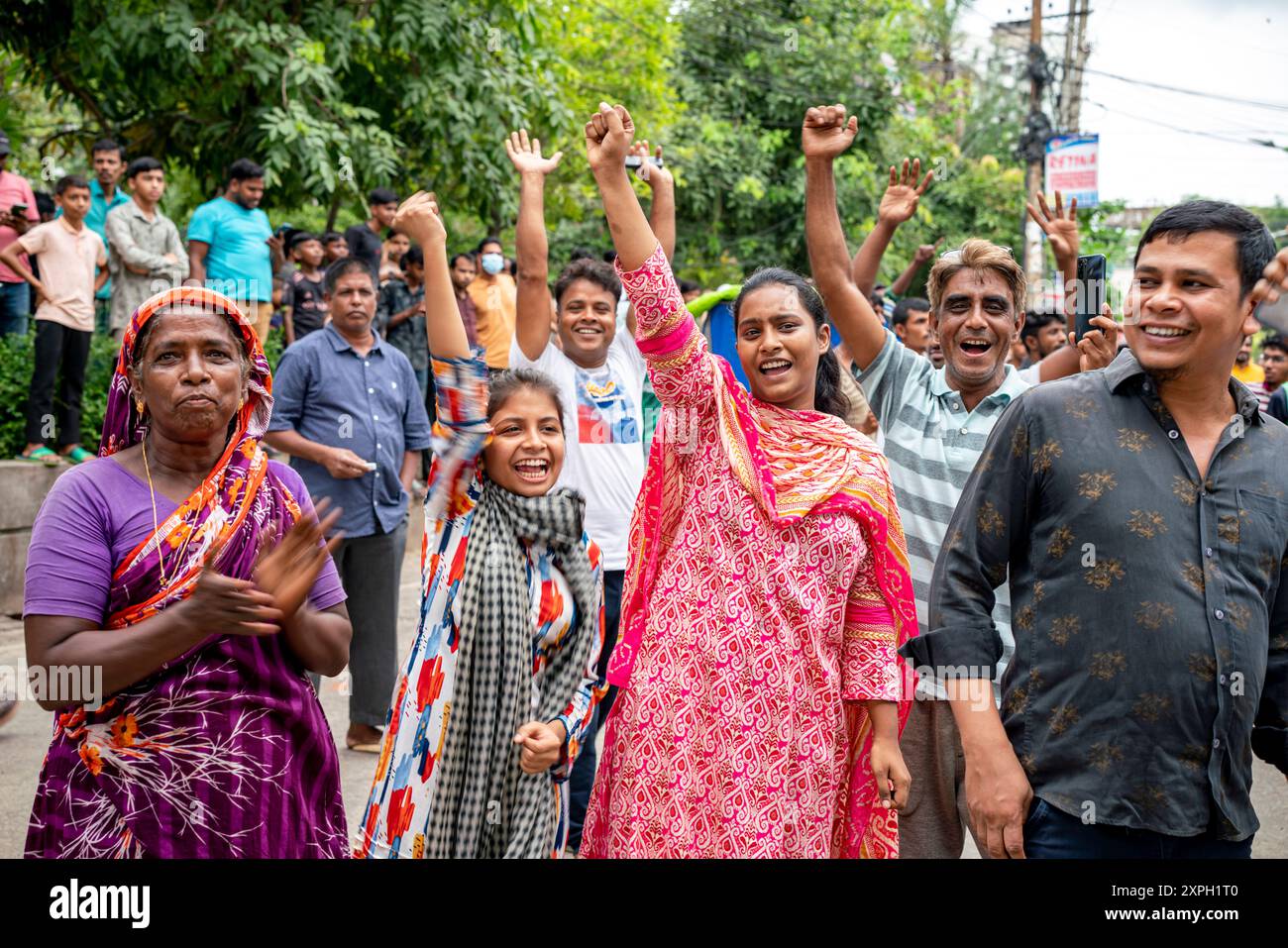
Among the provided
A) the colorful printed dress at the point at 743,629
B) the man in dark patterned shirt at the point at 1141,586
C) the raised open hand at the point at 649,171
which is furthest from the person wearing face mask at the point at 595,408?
the man in dark patterned shirt at the point at 1141,586

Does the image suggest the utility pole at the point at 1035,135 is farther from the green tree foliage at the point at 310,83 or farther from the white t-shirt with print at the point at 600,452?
the white t-shirt with print at the point at 600,452

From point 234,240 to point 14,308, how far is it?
1542 millimetres

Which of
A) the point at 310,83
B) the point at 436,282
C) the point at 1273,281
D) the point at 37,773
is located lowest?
the point at 37,773

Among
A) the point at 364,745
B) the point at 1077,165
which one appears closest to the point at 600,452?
the point at 364,745

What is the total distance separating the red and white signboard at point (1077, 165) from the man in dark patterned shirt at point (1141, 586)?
16.7 metres

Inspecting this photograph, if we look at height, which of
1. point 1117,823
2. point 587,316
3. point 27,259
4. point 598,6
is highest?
point 598,6

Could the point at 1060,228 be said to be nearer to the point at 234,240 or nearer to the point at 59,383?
the point at 59,383

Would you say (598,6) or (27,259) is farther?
(598,6)

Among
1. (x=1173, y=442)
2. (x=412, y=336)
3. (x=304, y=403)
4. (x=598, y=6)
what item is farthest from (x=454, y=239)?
(x=1173, y=442)

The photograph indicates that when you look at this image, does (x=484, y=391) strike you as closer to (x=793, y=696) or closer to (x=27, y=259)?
(x=793, y=696)

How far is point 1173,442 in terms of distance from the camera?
242 cm

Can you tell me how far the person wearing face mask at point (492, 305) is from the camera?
33.7 ft

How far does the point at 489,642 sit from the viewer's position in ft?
10.3

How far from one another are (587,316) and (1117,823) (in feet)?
8.95
